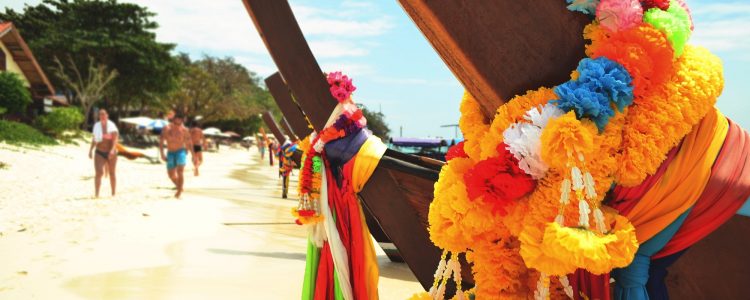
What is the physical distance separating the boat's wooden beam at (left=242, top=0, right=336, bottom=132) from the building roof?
3372 cm

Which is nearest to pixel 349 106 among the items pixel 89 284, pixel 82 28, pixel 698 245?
pixel 698 245

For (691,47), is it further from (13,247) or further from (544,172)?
(13,247)

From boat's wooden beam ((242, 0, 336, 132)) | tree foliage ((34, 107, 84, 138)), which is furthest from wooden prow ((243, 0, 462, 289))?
tree foliage ((34, 107, 84, 138))

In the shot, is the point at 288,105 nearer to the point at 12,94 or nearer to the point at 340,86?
the point at 340,86

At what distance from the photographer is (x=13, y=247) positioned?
6.02 meters

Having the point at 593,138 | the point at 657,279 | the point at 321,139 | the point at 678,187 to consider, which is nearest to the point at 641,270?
the point at 657,279

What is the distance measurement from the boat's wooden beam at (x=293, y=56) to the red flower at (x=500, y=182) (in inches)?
80.1

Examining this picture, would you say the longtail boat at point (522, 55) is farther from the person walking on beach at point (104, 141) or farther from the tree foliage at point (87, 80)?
the tree foliage at point (87, 80)

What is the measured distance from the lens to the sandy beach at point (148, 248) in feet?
15.3

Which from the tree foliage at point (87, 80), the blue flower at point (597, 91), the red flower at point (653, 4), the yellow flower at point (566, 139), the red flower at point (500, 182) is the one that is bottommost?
the red flower at point (500, 182)

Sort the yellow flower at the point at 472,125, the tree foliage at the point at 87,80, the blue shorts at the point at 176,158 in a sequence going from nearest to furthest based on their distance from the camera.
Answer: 1. the yellow flower at the point at 472,125
2. the blue shorts at the point at 176,158
3. the tree foliage at the point at 87,80

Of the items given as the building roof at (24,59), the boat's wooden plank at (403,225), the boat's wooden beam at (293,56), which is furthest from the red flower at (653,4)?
the building roof at (24,59)

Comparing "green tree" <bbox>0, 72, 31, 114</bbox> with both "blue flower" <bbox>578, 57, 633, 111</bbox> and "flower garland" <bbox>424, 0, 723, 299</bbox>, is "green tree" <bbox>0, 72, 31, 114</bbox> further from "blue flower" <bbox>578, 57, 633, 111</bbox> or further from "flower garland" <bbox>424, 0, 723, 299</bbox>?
"blue flower" <bbox>578, 57, 633, 111</bbox>

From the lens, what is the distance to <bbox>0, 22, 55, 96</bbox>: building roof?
3117 cm
